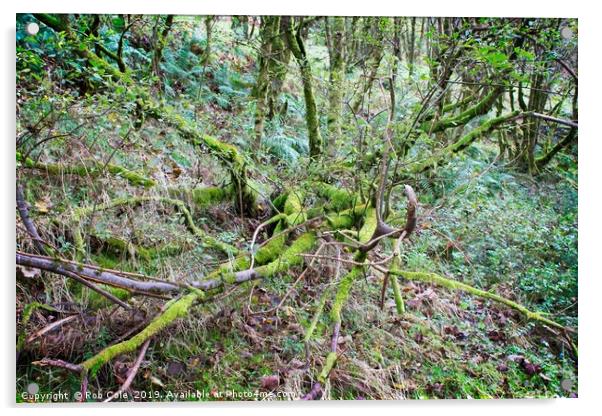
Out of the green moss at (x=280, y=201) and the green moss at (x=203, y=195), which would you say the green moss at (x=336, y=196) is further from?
the green moss at (x=203, y=195)

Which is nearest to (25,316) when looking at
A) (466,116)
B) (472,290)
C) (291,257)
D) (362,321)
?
(291,257)

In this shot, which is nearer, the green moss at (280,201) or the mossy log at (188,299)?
the mossy log at (188,299)

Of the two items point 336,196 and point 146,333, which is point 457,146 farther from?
point 146,333

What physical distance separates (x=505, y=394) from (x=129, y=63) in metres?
2.33

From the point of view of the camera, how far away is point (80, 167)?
6.97ft

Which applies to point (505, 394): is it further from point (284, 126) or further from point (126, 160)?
point (126, 160)

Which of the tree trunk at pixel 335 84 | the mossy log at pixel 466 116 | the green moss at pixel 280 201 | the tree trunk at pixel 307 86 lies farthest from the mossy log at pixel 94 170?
the mossy log at pixel 466 116

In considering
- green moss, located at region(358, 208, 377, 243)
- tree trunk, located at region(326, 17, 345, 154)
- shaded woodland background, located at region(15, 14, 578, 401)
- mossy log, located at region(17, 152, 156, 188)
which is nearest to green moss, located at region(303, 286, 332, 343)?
Answer: shaded woodland background, located at region(15, 14, 578, 401)

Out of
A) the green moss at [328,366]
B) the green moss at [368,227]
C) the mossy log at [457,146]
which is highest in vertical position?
the mossy log at [457,146]

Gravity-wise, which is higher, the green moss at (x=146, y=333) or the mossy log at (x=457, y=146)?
the mossy log at (x=457, y=146)

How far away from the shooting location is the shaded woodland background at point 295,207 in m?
1.99

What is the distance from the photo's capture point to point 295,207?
239cm

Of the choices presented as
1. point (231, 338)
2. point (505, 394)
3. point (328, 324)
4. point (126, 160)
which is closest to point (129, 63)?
point (126, 160)

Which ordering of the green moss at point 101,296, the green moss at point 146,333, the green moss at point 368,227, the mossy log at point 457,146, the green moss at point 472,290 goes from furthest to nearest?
the mossy log at point 457,146 → the green moss at point 368,227 → the green moss at point 472,290 → the green moss at point 101,296 → the green moss at point 146,333
